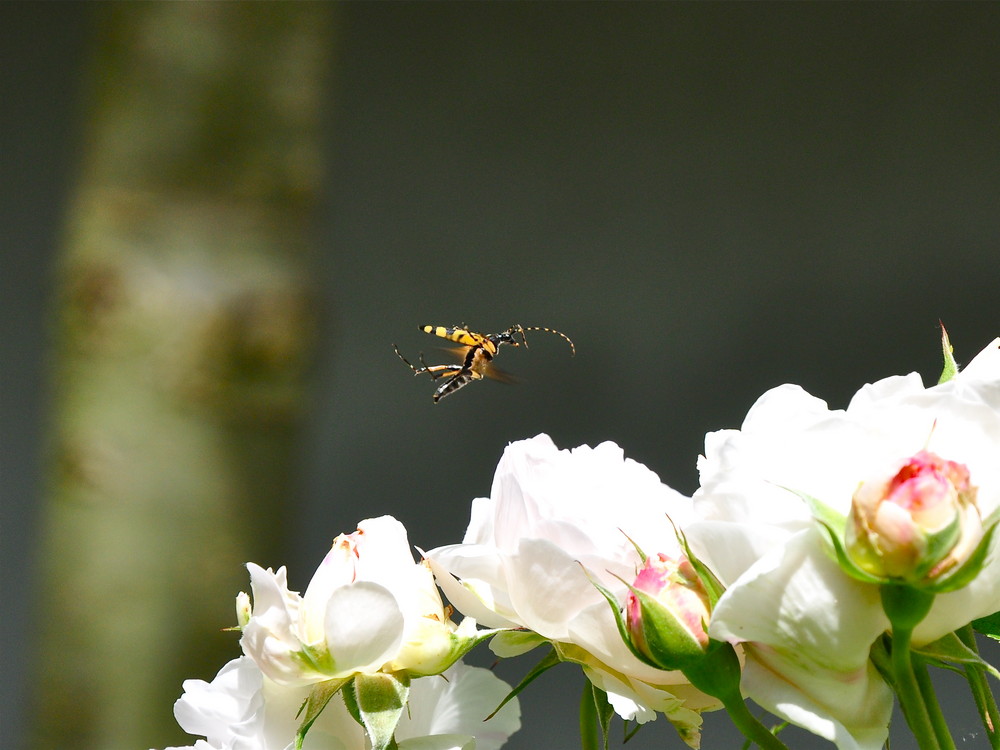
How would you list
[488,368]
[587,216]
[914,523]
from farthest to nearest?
→ [587,216], [488,368], [914,523]

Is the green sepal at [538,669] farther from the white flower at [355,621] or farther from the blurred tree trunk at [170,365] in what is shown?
the blurred tree trunk at [170,365]

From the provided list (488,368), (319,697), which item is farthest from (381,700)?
(488,368)

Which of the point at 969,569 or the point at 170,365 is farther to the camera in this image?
the point at 170,365

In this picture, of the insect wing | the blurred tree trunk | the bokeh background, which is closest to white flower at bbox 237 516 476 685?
the insect wing

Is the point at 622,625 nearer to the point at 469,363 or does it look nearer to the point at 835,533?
the point at 835,533

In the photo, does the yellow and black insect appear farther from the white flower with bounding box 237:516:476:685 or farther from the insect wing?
the white flower with bounding box 237:516:476:685

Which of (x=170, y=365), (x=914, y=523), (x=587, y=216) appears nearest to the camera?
(x=914, y=523)

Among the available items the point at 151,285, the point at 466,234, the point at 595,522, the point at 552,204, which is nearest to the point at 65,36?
the point at 466,234
